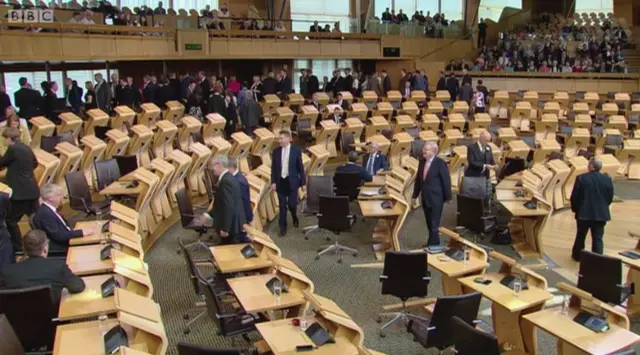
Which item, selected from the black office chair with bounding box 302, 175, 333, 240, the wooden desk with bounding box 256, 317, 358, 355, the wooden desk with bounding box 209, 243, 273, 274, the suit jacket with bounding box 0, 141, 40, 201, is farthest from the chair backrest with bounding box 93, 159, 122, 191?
the wooden desk with bounding box 256, 317, 358, 355

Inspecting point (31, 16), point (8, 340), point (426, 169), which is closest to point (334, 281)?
point (426, 169)

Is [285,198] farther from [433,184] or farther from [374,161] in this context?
[433,184]

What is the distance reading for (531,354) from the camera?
6.20 m

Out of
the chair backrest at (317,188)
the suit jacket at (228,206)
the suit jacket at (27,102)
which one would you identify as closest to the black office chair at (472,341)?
the suit jacket at (228,206)

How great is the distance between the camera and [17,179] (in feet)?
26.0

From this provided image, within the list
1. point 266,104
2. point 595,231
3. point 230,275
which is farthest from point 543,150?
point 230,275

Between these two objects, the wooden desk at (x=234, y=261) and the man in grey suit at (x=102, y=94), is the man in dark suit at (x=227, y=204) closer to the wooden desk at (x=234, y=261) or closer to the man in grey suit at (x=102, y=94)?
the wooden desk at (x=234, y=261)

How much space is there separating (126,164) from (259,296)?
5.32m

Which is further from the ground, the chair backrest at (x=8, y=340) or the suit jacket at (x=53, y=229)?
the suit jacket at (x=53, y=229)

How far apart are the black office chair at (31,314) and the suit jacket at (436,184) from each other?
17.5 feet

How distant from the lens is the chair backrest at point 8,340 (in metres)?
4.61

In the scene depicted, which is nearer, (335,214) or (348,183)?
(335,214)

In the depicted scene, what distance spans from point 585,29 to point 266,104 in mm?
16377

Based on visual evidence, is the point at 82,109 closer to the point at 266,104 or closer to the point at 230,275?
the point at 266,104
